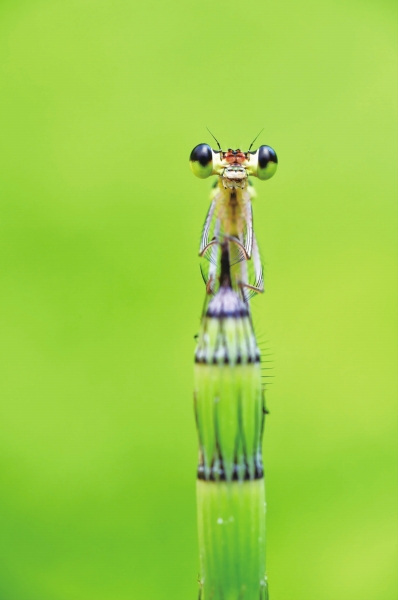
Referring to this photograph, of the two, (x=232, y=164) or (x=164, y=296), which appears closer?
(x=232, y=164)

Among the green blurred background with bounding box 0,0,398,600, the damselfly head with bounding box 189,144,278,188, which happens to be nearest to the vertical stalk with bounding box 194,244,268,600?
the damselfly head with bounding box 189,144,278,188

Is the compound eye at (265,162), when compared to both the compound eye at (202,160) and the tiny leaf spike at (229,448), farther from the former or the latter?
the tiny leaf spike at (229,448)

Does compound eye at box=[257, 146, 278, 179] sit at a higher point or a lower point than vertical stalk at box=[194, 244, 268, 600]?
higher

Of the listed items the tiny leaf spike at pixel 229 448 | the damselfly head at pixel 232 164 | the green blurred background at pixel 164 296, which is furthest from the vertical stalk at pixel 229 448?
the green blurred background at pixel 164 296

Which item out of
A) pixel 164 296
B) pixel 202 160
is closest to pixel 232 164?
pixel 202 160

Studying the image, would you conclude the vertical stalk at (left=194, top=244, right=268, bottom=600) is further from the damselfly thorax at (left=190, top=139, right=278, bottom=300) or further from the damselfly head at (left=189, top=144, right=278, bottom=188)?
the damselfly head at (left=189, top=144, right=278, bottom=188)

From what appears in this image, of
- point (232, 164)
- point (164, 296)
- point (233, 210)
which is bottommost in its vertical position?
point (164, 296)

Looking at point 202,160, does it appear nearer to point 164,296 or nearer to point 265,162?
point 265,162
